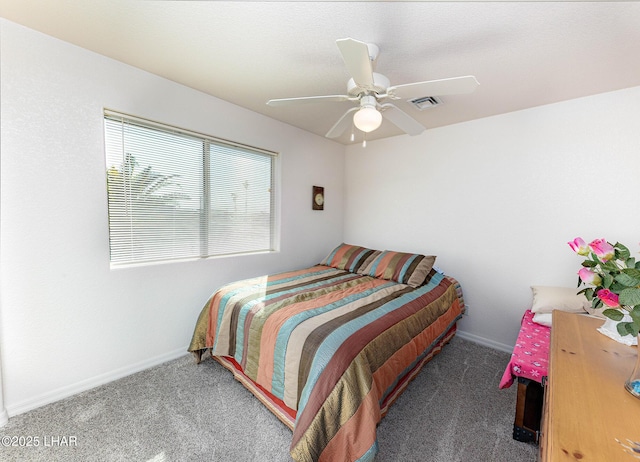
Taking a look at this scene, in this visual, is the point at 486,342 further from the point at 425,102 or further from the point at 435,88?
the point at 435,88

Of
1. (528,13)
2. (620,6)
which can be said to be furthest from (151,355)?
(620,6)

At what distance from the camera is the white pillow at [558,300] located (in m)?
2.11

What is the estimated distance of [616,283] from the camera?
885 mm

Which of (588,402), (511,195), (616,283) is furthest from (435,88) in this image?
(511,195)

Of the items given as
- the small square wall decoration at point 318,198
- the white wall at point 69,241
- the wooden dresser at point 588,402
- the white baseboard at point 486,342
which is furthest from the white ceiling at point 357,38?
the white baseboard at point 486,342

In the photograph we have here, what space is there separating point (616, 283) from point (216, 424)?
6.89ft

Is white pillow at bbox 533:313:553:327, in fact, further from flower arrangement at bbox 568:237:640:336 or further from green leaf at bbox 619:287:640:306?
green leaf at bbox 619:287:640:306

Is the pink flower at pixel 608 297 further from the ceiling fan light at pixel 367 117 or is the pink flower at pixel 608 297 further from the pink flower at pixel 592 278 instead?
the ceiling fan light at pixel 367 117

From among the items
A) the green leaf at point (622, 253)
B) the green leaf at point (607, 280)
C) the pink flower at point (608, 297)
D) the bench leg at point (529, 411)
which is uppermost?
the green leaf at point (622, 253)

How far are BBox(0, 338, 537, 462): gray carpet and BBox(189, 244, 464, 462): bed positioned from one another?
0.48 feet

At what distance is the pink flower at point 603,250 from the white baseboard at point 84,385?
2.91 m

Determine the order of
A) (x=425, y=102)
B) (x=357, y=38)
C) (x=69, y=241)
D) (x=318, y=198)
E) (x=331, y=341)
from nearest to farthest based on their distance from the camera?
(x=331, y=341) → (x=357, y=38) → (x=69, y=241) → (x=425, y=102) → (x=318, y=198)

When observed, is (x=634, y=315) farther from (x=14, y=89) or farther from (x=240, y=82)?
(x=14, y=89)

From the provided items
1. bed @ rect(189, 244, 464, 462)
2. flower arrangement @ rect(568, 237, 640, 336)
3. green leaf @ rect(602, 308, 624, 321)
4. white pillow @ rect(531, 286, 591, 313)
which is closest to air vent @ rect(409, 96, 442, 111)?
bed @ rect(189, 244, 464, 462)
